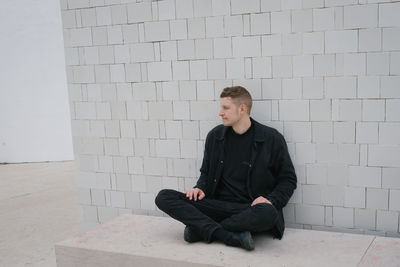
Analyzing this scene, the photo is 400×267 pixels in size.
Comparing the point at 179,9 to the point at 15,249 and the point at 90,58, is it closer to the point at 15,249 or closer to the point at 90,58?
the point at 90,58

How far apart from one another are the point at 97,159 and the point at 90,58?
0.90 m

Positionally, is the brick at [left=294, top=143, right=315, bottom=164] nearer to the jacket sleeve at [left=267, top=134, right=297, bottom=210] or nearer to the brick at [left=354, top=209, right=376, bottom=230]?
the jacket sleeve at [left=267, top=134, right=297, bottom=210]

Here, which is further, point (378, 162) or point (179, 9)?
point (179, 9)

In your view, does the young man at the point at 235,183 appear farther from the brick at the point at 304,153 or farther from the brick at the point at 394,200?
the brick at the point at 394,200

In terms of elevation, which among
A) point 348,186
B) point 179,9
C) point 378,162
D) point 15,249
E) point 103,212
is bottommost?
point 15,249

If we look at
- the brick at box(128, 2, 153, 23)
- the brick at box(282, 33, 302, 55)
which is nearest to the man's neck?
the brick at box(282, 33, 302, 55)

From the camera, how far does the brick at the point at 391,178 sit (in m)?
2.78

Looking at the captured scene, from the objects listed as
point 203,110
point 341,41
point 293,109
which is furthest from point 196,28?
point 341,41

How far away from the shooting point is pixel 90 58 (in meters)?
3.69

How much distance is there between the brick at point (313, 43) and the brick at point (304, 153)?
66 centimetres

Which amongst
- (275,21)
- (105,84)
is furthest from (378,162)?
(105,84)

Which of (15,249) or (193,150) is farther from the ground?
(193,150)

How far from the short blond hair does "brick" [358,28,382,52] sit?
0.80 metres

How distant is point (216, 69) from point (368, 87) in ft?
3.62
